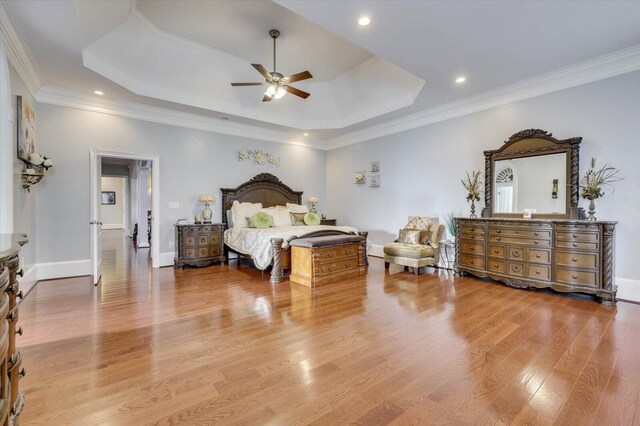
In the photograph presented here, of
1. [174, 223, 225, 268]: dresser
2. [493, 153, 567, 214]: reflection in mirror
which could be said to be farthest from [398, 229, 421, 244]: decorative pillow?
[174, 223, 225, 268]: dresser

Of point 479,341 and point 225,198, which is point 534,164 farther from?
point 225,198

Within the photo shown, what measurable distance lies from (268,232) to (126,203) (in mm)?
10678

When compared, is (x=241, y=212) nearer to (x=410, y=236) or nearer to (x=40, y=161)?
(x=40, y=161)

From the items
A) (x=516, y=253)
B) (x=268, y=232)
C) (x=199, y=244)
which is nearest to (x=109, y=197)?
(x=199, y=244)

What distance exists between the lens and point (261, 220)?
19.0ft

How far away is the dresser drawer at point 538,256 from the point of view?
3.89 metres

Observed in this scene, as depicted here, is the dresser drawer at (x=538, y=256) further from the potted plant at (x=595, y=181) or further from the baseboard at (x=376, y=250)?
the baseboard at (x=376, y=250)

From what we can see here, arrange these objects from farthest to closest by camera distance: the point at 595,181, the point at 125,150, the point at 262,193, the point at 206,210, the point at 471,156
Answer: the point at 262,193 < the point at 206,210 < the point at 125,150 < the point at 471,156 < the point at 595,181

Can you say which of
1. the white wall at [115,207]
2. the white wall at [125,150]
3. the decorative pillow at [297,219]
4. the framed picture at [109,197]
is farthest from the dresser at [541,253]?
the framed picture at [109,197]

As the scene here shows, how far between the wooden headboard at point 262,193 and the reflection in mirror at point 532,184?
447 cm

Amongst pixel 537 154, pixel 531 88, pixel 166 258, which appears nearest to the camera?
pixel 537 154

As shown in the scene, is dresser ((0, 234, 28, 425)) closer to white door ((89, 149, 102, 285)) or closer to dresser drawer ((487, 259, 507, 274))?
white door ((89, 149, 102, 285))

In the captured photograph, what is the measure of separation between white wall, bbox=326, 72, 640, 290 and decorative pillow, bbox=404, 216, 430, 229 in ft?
1.09

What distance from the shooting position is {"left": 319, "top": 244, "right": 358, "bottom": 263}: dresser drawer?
14.5 ft
